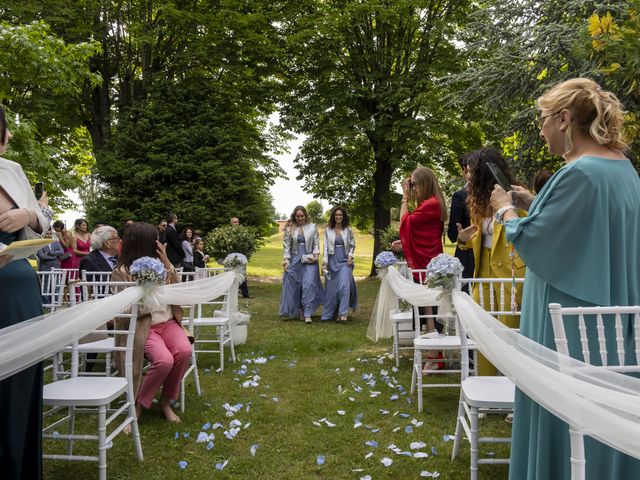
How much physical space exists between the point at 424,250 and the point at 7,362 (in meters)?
5.02

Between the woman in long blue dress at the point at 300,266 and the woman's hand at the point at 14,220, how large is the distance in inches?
296

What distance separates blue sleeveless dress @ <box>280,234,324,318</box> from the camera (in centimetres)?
1031

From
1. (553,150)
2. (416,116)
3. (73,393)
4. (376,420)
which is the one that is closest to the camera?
(553,150)

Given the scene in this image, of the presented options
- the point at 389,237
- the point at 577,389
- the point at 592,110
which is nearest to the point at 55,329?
the point at 577,389

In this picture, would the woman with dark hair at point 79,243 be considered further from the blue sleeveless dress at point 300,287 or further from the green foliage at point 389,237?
the green foliage at point 389,237

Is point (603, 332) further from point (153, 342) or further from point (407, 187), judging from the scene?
point (407, 187)

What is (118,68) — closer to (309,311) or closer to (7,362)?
(309,311)

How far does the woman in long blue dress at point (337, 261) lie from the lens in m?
Result: 10.3

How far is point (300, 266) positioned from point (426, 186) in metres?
4.62

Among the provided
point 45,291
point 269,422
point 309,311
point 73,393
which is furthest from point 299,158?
point 73,393

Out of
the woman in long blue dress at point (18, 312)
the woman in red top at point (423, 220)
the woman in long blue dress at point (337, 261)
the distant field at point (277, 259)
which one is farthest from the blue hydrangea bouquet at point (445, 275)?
the distant field at point (277, 259)

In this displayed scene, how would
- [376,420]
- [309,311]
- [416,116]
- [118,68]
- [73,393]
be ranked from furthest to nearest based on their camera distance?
[118,68] → [416,116] → [309,311] → [376,420] → [73,393]

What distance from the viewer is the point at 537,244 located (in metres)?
2.25

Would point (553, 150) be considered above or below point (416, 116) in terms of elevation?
below
